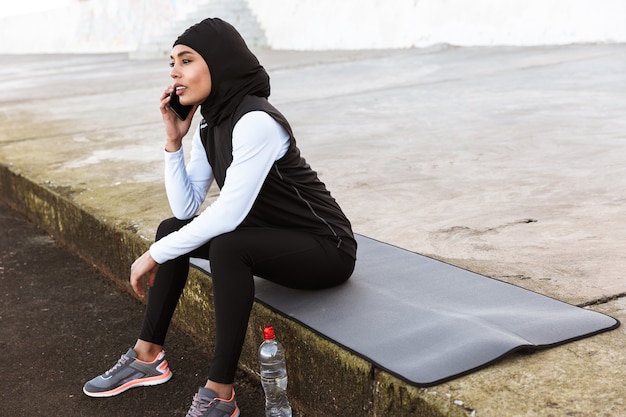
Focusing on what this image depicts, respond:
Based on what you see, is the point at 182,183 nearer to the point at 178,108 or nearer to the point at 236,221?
the point at 178,108

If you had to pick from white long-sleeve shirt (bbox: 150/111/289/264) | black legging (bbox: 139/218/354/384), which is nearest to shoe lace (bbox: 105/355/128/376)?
black legging (bbox: 139/218/354/384)

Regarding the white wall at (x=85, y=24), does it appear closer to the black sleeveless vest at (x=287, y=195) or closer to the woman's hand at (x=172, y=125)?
the woman's hand at (x=172, y=125)

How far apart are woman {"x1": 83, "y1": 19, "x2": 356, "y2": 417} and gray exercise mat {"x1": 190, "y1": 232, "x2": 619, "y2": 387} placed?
0.44 feet

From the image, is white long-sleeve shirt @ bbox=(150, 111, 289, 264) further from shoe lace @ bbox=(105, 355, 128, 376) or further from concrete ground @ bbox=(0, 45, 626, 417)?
concrete ground @ bbox=(0, 45, 626, 417)

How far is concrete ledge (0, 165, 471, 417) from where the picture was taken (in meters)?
2.37

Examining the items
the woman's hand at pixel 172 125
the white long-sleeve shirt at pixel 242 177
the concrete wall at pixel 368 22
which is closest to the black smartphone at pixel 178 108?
the woman's hand at pixel 172 125

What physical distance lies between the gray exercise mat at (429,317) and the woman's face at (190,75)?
2.35 feet

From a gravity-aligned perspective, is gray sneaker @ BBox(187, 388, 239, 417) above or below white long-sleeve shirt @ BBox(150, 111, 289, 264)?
below

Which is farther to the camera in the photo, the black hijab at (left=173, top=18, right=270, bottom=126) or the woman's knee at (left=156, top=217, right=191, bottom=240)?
the woman's knee at (left=156, top=217, right=191, bottom=240)

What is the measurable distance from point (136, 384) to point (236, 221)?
31.7 inches

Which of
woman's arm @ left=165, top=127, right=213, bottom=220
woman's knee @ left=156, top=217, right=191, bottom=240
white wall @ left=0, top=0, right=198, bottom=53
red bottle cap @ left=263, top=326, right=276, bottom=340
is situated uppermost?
woman's arm @ left=165, top=127, right=213, bottom=220

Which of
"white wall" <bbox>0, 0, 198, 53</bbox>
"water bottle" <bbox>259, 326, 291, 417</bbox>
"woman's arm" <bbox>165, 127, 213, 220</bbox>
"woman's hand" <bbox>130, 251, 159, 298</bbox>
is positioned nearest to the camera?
"water bottle" <bbox>259, 326, 291, 417</bbox>

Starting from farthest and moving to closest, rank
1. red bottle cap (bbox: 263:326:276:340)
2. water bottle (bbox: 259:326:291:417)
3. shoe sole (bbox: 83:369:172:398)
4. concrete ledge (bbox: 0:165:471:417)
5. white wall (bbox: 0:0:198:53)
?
1. white wall (bbox: 0:0:198:53)
2. shoe sole (bbox: 83:369:172:398)
3. water bottle (bbox: 259:326:291:417)
4. red bottle cap (bbox: 263:326:276:340)
5. concrete ledge (bbox: 0:165:471:417)

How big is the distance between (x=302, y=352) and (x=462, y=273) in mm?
702
